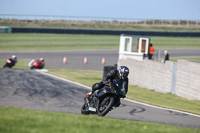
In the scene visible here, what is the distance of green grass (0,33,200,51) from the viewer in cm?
4806

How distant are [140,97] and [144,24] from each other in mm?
52492

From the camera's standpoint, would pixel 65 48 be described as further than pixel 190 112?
Yes

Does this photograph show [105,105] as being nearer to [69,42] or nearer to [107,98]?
[107,98]

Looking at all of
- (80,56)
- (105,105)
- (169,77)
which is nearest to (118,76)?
(105,105)

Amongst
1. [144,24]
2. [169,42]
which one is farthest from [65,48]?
[144,24]

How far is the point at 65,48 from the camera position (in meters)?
48.6

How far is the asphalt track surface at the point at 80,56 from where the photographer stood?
35438 millimetres

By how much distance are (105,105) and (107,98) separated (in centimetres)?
22

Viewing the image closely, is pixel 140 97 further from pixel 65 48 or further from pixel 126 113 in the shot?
pixel 65 48

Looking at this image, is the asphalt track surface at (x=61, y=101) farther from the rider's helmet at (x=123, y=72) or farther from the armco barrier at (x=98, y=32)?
the armco barrier at (x=98, y=32)

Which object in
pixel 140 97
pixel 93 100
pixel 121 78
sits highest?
pixel 121 78

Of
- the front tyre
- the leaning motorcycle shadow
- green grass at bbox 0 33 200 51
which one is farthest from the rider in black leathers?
green grass at bbox 0 33 200 51

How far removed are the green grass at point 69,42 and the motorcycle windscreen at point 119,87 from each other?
122ft

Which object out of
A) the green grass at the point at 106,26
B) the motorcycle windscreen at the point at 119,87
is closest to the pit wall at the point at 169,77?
the motorcycle windscreen at the point at 119,87
